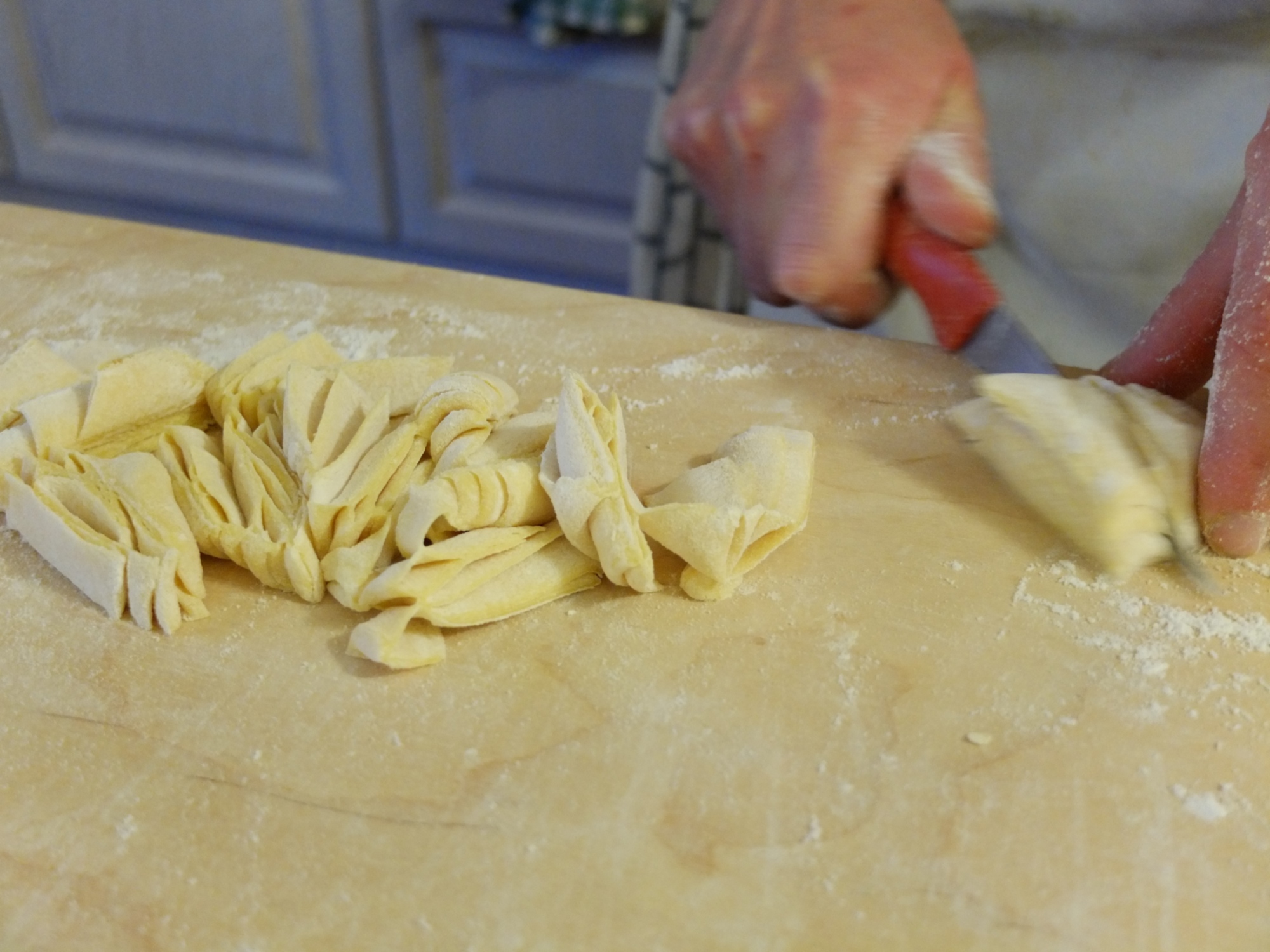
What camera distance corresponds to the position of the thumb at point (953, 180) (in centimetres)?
104

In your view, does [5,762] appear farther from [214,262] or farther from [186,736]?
[214,262]

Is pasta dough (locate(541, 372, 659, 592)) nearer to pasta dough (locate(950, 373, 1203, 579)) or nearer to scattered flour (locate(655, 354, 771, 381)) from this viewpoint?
scattered flour (locate(655, 354, 771, 381))

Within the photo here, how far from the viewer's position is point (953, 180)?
3.48 feet

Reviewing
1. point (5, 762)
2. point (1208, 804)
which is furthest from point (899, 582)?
point (5, 762)

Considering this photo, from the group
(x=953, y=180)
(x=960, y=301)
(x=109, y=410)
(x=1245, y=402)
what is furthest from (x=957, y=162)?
(x=109, y=410)

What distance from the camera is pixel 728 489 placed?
0.88m

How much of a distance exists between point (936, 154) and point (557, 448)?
0.50m

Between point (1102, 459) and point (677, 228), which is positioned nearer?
point (1102, 459)

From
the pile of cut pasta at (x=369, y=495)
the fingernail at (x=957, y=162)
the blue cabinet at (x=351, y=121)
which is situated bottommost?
the blue cabinet at (x=351, y=121)

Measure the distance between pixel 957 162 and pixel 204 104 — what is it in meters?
2.12

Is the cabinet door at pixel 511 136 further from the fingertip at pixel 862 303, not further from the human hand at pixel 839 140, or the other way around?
the fingertip at pixel 862 303

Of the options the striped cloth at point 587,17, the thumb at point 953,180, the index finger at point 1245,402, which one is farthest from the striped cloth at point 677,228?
the index finger at point 1245,402

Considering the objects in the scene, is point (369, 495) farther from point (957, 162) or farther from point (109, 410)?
point (957, 162)

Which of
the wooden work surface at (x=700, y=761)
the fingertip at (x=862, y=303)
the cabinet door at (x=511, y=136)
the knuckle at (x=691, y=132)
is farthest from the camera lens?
the cabinet door at (x=511, y=136)
